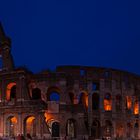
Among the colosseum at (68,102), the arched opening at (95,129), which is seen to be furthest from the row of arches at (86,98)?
the arched opening at (95,129)

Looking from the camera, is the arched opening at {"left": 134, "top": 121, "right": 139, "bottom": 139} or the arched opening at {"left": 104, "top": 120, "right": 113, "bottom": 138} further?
the arched opening at {"left": 134, "top": 121, "right": 139, "bottom": 139}

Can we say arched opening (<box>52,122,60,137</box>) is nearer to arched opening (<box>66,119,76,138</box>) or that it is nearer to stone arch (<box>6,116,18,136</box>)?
arched opening (<box>66,119,76,138</box>)

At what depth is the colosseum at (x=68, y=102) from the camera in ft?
149

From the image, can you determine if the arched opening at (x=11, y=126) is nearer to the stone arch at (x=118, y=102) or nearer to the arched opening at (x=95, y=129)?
the arched opening at (x=95, y=129)

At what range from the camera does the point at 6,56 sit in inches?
1998

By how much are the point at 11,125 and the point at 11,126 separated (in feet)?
0.44

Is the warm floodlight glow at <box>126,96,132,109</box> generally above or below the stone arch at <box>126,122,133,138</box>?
above

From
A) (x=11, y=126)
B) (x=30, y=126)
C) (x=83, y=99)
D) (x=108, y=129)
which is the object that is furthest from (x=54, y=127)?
(x=108, y=129)

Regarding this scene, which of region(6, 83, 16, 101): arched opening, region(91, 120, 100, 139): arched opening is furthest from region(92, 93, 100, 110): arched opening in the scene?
region(6, 83, 16, 101): arched opening

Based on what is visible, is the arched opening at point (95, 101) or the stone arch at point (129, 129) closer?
the arched opening at point (95, 101)

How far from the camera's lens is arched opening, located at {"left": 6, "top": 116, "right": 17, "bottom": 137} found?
1809 inches

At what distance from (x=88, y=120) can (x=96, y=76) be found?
6.25 meters

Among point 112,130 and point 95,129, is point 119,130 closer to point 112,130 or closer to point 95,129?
point 112,130

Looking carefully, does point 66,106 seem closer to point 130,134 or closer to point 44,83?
point 44,83
